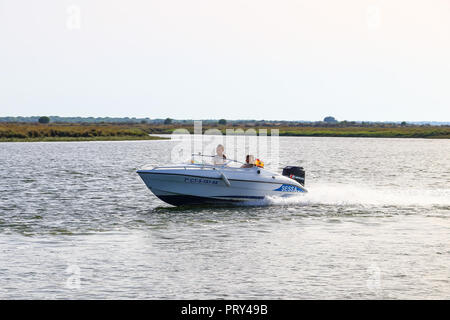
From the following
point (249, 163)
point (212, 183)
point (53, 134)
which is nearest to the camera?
point (212, 183)

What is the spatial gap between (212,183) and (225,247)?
26.6 ft

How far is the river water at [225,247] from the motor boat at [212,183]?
531mm

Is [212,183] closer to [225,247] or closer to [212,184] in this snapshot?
[212,184]

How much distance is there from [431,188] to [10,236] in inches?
1032

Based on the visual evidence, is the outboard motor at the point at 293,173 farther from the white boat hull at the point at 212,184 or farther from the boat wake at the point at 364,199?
the white boat hull at the point at 212,184

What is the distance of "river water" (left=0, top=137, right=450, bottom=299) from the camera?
554 inches

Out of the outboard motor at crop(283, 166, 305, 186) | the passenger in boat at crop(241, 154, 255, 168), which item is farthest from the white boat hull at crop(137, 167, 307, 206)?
the outboard motor at crop(283, 166, 305, 186)

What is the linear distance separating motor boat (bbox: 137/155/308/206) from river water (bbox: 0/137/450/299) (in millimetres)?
531

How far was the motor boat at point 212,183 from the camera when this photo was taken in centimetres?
2614

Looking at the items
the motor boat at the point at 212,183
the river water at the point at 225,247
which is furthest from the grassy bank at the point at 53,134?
the motor boat at the point at 212,183

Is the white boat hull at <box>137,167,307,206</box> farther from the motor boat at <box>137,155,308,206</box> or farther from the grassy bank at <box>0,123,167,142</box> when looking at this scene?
the grassy bank at <box>0,123,167,142</box>

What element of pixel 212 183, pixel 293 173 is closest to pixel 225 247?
pixel 212 183

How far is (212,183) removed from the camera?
26.4 meters
